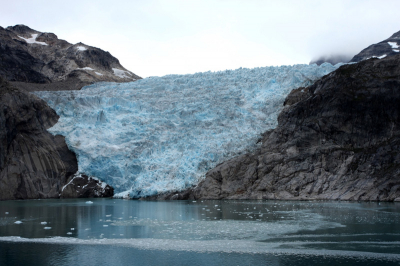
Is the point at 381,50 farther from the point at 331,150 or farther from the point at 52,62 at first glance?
the point at 52,62

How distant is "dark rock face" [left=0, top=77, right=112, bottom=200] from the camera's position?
114ft

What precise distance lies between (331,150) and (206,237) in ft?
62.4

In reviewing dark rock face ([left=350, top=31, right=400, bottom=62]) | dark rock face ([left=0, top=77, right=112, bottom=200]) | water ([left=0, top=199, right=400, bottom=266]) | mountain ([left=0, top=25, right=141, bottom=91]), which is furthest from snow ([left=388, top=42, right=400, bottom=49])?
dark rock face ([left=0, top=77, right=112, bottom=200])

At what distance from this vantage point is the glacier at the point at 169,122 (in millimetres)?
34781

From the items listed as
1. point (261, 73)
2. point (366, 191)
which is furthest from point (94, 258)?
point (261, 73)

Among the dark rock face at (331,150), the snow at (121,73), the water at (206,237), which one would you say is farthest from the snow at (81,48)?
the water at (206,237)

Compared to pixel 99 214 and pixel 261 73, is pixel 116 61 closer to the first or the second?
pixel 261 73

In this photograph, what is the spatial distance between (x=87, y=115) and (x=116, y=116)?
305 centimetres

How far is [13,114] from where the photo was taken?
3628 centimetres

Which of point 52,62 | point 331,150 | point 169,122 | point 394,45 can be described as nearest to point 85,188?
point 169,122

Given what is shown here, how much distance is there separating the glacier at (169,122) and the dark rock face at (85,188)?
27.0 inches

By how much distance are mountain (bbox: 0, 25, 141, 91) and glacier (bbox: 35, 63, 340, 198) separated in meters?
11.4

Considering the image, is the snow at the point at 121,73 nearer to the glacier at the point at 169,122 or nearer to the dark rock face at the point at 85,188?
the glacier at the point at 169,122

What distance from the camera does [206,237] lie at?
16.0m
